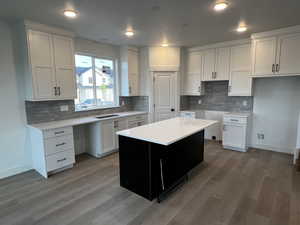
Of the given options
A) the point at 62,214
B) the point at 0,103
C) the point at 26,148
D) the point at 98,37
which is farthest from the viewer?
the point at 98,37

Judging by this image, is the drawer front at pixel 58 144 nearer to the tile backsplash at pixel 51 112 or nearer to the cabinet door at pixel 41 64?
the tile backsplash at pixel 51 112

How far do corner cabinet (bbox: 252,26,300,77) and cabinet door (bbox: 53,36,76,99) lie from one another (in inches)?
155

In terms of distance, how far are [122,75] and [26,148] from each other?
2.83 meters

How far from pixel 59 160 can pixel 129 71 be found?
2.80 m

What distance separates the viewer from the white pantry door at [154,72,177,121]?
505cm

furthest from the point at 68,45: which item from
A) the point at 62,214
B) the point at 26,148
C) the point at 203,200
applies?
the point at 203,200

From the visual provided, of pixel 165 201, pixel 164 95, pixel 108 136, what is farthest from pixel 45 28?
pixel 165 201

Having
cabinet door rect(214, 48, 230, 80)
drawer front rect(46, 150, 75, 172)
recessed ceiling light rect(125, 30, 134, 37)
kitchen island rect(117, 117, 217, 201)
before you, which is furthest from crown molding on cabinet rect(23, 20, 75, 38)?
cabinet door rect(214, 48, 230, 80)

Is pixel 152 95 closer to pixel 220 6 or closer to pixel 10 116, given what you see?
pixel 220 6

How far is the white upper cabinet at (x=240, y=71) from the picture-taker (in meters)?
4.32

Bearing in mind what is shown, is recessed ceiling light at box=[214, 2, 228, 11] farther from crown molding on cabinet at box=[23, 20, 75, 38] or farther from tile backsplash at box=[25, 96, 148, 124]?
tile backsplash at box=[25, 96, 148, 124]

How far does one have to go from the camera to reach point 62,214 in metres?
2.22

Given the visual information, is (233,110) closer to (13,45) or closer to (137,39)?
(137,39)

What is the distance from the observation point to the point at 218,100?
5145 millimetres
